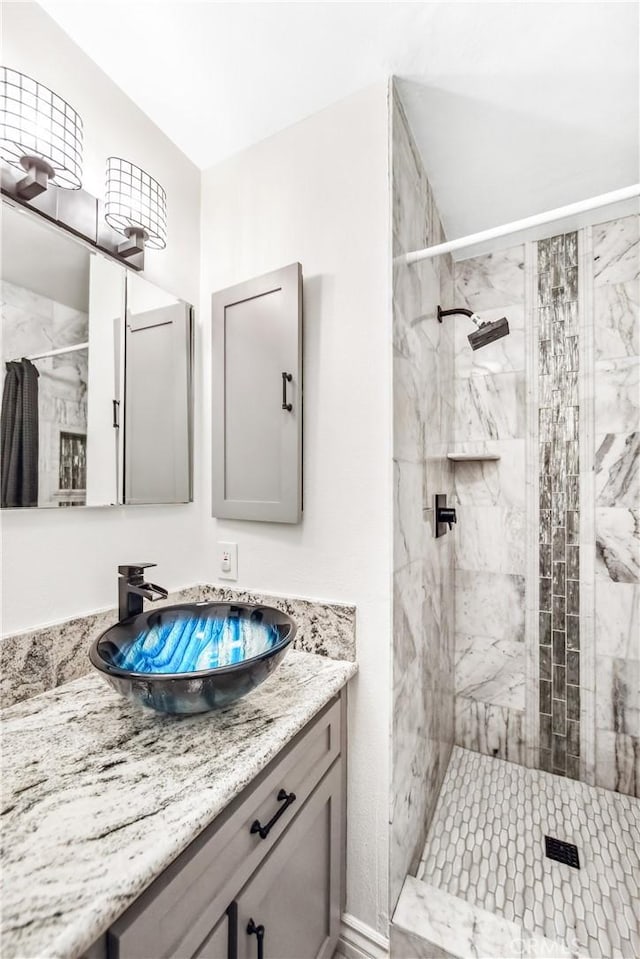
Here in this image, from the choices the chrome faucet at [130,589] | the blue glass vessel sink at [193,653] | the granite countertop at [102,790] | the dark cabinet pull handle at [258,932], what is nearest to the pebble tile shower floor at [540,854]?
the dark cabinet pull handle at [258,932]

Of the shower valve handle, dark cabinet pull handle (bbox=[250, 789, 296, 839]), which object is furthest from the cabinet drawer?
the shower valve handle

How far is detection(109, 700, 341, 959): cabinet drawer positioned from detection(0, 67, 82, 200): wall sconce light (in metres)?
1.34

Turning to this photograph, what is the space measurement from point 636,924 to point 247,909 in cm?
123

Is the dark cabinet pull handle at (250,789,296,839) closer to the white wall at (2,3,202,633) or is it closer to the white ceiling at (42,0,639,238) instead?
the white wall at (2,3,202,633)

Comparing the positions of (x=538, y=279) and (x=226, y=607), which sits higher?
(x=538, y=279)

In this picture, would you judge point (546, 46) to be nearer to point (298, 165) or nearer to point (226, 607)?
point (298, 165)

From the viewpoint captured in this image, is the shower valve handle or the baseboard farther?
the shower valve handle

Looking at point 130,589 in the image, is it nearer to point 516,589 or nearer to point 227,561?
point 227,561

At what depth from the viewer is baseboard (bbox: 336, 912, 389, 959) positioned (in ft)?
3.84

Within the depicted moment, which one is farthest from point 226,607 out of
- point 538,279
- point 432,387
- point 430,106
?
Result: point 538,279

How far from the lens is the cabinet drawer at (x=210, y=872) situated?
0.56 meters

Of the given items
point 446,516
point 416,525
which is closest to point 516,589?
point 446,516

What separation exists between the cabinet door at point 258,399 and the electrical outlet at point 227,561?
0.11m

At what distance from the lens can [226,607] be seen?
3.74ft
